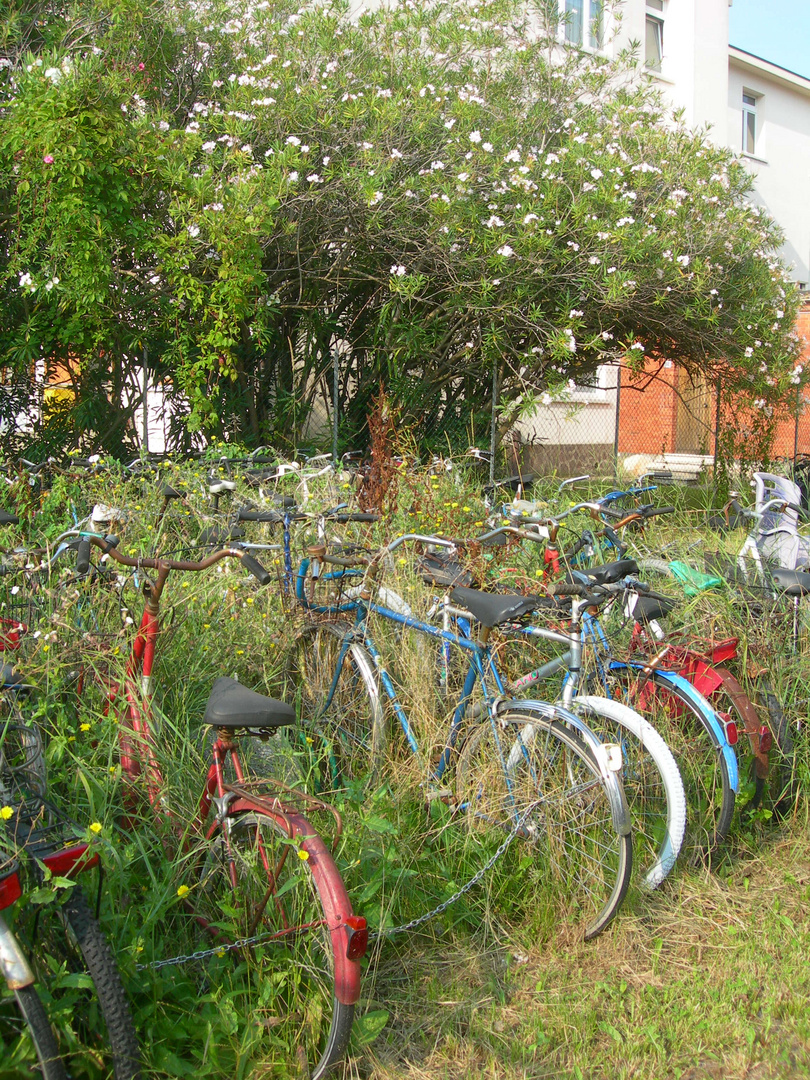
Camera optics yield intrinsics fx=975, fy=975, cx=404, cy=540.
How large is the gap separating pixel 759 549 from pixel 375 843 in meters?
2.60

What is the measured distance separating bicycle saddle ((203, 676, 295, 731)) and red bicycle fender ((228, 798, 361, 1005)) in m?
0.23

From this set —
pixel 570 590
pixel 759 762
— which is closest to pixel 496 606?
pixel 570 590

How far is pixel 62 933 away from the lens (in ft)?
7.41

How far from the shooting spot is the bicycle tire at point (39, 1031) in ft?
6.13

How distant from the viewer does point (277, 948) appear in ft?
8.36

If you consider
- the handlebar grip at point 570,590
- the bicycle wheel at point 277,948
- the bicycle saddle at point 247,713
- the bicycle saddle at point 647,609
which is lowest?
the bicycle wheel at point 277,948

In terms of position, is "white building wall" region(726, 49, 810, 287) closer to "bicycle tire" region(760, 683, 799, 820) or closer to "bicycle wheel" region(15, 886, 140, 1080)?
"bicycle tire" region(760, 683, 799, 820)

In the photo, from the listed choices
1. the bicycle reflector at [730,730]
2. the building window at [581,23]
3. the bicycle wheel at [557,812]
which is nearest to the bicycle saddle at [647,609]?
the bicycle reflector at [730,730]

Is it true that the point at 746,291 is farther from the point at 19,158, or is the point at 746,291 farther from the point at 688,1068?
the point at 688,1068

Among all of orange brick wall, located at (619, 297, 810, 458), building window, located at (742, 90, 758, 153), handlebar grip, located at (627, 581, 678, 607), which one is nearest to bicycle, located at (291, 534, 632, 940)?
handlebar grip, located at (627, 581, 678, 607)

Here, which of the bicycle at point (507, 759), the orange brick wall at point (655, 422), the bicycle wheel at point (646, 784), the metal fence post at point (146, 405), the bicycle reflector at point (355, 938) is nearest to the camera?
the bicycle reflector at point (355, 938)

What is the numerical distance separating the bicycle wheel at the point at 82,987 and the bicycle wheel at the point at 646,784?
1.67 m

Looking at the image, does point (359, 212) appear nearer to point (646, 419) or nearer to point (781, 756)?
point (781, 756)

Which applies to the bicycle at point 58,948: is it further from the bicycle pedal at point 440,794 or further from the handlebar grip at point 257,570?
the bicycle pedal at point 440,794
